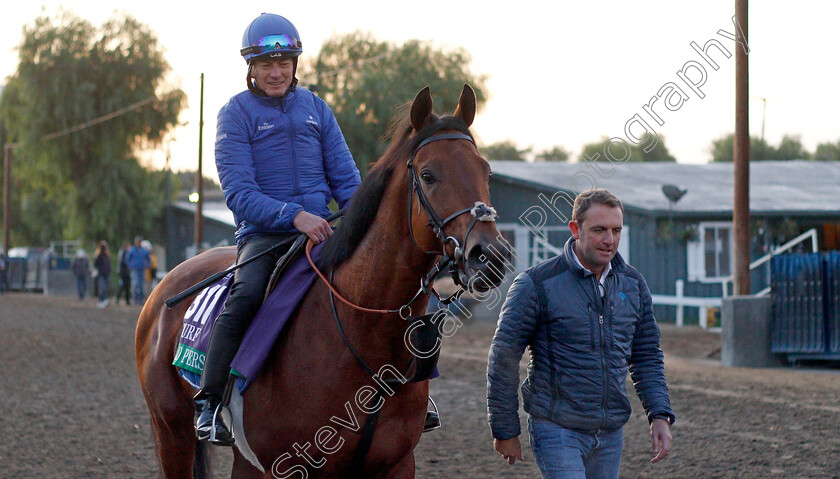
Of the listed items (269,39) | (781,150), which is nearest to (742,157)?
(269,39)

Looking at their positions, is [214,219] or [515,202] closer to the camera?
[515,202]

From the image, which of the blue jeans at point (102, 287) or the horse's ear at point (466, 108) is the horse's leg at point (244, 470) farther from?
the blue jeans at point (102, 287)

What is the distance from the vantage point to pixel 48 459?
7.39 meters

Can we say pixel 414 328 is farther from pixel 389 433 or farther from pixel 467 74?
pixel 467 74

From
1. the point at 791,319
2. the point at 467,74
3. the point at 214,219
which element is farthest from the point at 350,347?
the point at 214,219

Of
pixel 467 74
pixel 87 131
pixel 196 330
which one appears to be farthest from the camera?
pixel 87 131

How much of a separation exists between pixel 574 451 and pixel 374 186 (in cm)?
141

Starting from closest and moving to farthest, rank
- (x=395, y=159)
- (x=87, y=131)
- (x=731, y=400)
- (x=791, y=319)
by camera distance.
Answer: (x=395, y=159) < (x=731, y=400) < (x=791, y=319) < (x=87, y=131)

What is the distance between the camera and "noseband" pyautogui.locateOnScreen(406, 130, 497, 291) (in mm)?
3127

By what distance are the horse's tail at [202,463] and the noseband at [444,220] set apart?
2.35 meters

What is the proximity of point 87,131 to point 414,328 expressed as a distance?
132 feet

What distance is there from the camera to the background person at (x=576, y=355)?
379cm

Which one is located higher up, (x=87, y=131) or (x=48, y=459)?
(x=87, y=131)

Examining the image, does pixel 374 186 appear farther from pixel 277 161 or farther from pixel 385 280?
pixel 277 161
